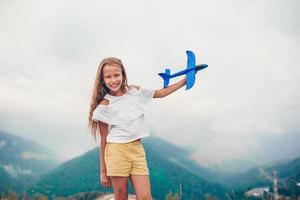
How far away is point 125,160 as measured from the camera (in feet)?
11.5

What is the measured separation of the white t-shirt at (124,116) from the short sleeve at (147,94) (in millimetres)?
23

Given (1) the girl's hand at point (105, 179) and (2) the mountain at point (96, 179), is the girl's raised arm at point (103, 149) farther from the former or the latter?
(2) the mountain at point (96, 179)

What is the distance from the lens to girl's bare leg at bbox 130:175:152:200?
3.36 metres

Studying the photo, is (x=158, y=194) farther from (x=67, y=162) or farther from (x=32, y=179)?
(x=32, y=179)

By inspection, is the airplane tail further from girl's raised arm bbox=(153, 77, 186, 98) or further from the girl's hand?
the girl's hand

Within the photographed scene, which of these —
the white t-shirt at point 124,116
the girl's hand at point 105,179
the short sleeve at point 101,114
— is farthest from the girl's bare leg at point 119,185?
the short sleeve at point 101,114

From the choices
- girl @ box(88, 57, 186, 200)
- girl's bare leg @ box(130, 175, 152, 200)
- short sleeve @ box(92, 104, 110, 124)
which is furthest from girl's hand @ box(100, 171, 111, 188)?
short sleeve @ box(92, 104, 110, 124)

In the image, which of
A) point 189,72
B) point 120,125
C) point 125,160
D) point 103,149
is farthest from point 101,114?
point 189,72

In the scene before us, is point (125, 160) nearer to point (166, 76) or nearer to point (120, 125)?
point (120, 125)

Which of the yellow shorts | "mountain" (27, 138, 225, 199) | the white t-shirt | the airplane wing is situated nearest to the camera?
the yellow shorts

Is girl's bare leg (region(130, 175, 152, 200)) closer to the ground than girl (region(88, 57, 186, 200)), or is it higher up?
closer to the ground

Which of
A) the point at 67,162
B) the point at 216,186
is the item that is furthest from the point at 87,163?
the point at 216,186

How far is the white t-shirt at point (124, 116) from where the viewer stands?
3.58 m

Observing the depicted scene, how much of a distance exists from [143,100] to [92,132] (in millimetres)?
630
